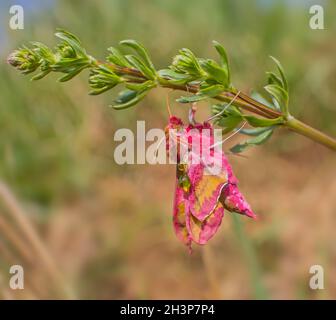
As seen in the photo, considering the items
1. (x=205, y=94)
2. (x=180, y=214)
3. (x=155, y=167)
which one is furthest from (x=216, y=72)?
(x=155, y=167)

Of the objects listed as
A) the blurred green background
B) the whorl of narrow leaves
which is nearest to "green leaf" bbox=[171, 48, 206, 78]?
the whorl of narrow leaves

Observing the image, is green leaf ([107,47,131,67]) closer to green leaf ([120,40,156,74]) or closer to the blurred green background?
green leaf ([120,40,156,74])

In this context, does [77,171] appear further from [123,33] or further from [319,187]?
[319,187]

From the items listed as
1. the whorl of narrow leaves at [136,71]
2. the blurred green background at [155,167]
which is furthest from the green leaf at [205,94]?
the blurred green background at [155,167]

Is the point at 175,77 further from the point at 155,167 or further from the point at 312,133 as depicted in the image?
the point at 155,167

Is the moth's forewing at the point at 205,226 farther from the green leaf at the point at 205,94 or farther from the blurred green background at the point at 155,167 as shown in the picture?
the blurred green background at the point at 155,167

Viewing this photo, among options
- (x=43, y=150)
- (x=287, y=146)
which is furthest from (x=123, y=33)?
(x=287, y=146)
